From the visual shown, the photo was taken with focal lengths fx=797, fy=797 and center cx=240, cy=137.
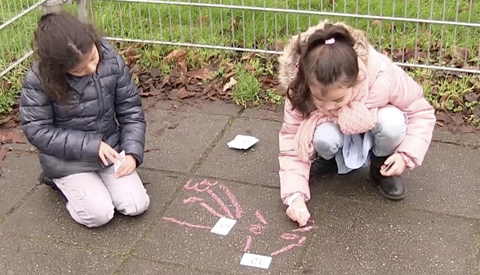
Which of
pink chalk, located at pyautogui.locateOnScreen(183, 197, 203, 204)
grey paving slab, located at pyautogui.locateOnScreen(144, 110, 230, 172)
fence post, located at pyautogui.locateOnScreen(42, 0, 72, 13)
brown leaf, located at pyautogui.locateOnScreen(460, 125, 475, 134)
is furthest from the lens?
fence post, located at pyautogui.locateOnScreen(42, 0, 72, 13)

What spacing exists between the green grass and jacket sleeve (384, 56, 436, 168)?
106 centimetres

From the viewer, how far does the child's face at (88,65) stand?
3.37m

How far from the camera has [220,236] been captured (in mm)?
3488

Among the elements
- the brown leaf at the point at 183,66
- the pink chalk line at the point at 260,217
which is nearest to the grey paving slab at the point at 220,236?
the pink chalk line at the point at 260,217

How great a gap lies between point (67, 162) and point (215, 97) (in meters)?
1.38

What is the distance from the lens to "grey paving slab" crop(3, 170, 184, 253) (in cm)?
352

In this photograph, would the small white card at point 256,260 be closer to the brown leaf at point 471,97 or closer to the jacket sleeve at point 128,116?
the jacket sleeve at point 128,116

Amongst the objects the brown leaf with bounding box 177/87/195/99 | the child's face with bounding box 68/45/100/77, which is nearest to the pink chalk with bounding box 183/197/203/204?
the child's face with bounding box 68/45/100/77

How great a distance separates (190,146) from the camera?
14.1ft

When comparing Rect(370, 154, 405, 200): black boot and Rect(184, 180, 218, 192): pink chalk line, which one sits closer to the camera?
Rect(370, 154, 405, 200): black boot

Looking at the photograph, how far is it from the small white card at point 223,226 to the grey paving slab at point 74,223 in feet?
1.01

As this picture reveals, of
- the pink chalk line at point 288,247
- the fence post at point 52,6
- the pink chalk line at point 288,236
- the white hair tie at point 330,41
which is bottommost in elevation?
the pink chalk line at point 288,247

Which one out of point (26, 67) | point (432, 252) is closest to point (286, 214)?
point (432, 252)

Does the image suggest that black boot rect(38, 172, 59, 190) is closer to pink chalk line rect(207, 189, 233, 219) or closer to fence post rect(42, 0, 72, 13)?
pink chalk line rect(207, 189, 233, 219)
